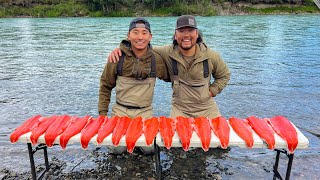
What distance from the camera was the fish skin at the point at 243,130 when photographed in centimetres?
Result: 465

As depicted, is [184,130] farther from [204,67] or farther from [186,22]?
[186,22]

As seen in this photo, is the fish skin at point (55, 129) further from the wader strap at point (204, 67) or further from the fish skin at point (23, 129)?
the wader strap at point (204, 67)

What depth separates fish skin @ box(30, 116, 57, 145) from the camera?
4836 millimetres

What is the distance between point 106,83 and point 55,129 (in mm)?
1755

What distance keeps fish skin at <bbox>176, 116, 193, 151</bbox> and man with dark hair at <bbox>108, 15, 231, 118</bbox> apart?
1432 millimetres

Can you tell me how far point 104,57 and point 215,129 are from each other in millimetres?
17412

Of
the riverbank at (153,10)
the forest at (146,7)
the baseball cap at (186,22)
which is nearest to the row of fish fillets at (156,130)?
the baseball cap at (186,22)

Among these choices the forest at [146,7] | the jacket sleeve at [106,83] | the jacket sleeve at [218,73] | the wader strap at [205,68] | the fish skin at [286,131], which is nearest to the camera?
the fish skin at [286,131]

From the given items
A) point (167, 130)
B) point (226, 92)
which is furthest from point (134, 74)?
point (226, 92)

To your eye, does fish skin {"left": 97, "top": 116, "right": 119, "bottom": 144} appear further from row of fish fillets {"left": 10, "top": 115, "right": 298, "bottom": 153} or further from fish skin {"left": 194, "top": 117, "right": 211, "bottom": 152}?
fish skin {"left": 194, "top": 117, "right": 211, "bottom": 152}

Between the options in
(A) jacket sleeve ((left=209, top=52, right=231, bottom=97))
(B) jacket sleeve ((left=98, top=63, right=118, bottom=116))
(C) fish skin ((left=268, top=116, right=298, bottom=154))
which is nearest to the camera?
(C) fish skin ((left=268, top=116, right=298, bottom=154))

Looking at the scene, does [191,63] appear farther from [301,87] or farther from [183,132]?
[301,87]

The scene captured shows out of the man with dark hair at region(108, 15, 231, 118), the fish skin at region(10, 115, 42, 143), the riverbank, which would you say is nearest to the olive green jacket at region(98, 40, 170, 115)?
the man with dark hair at region(108, 15, 231, 118)

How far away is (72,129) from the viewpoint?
4.98m
